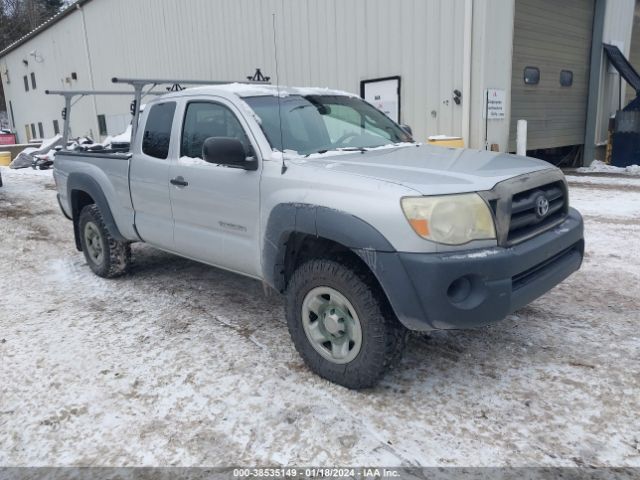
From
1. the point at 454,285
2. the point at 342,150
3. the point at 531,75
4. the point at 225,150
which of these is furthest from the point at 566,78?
the point at 454,285

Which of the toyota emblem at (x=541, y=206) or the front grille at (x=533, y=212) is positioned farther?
the toyota emblem at (x=541, y=206)

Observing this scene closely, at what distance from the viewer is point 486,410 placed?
9.37 feet

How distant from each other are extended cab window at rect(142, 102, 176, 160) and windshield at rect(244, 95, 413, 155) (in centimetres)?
88

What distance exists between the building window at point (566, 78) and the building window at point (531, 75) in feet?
4.52

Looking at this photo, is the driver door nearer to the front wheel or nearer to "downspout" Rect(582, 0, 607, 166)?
the front wheel

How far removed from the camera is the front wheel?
284cm

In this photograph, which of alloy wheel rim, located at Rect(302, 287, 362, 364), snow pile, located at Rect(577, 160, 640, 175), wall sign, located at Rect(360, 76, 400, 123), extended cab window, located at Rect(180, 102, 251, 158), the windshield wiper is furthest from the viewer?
snow pile, located at Rect(577, 160, 640, 175)

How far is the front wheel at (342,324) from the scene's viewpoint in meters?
2.84

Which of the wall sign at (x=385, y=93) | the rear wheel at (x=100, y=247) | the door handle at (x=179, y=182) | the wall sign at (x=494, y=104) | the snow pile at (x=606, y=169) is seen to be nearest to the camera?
the door handle at (x=179, y=182)

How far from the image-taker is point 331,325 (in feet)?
10.0

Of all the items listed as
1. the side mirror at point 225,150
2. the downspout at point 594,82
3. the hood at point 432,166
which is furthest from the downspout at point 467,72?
the side mirror at point 225,150

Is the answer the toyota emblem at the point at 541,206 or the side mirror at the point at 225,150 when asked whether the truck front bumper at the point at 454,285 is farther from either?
the side mirror at the point at 225,150

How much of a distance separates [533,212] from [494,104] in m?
8.11

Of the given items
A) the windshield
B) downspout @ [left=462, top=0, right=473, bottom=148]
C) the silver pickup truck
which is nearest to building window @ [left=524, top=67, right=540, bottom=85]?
downspout @ [left=462, top=0, right=473, bottom=148]
